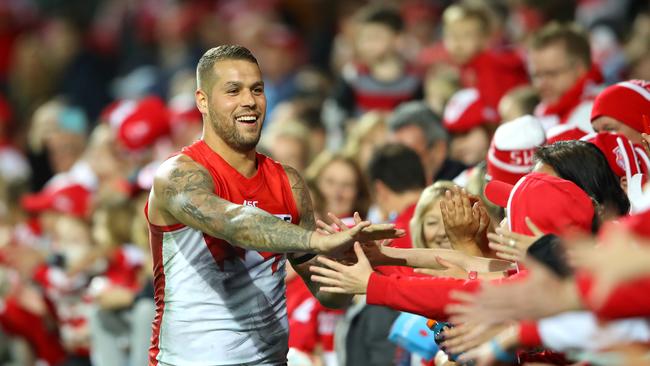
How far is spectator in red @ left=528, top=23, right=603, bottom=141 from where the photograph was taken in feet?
24.5

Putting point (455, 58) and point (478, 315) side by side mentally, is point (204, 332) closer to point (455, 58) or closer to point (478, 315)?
point (478, 315)

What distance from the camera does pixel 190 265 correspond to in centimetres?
489

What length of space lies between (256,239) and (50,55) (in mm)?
12322

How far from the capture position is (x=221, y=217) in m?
4.55

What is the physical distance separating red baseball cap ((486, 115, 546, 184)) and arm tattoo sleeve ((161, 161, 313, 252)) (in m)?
1.90

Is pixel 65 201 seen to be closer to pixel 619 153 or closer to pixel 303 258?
pixel 303 258

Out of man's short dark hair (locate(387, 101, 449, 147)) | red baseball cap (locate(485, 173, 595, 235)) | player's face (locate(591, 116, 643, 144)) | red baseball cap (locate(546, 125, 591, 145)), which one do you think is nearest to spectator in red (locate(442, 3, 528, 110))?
man's short dark hair (locate(387, 101, 449, 147))

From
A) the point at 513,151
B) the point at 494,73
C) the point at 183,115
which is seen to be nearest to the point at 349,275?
the point at 513,151

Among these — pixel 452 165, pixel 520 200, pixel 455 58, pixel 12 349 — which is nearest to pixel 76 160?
pixel 12 349

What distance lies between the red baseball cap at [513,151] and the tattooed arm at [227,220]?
171 cm

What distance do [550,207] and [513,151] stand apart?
5.89 feet

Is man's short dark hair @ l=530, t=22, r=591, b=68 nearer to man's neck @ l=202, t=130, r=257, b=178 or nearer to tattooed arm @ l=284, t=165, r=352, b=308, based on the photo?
tattooed arm @ l=284, t=165, r=352, b=308

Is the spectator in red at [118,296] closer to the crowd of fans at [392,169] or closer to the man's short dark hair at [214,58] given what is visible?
the crowd of fans at [392,169]

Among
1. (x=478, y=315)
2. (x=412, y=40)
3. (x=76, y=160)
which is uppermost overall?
(x=412, y=40)
